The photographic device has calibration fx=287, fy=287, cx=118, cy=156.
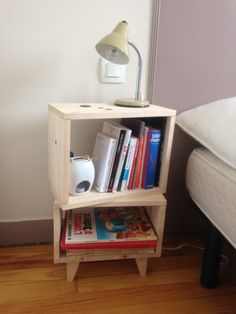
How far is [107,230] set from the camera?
101 cm

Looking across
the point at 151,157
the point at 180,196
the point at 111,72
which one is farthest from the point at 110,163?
the point at 180,196

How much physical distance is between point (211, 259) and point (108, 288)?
0.36 m

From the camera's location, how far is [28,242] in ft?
3.90

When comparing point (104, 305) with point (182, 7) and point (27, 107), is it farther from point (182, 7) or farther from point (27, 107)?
point (182, 7)

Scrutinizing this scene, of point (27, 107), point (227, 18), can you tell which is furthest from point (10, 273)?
point (227, 18)

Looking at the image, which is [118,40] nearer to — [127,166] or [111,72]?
[111,72]

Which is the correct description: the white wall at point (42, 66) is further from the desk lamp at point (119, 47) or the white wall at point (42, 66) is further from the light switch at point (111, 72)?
the desk lamp at point (119, 47)

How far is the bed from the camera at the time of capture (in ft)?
2.50

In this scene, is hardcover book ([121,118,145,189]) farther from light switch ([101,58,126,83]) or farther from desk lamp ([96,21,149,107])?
light switch ([101,58,126,83])

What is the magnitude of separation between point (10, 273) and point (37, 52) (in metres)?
0.79

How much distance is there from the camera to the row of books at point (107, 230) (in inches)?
37.3

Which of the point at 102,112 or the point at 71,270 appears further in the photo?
the point at 71,270

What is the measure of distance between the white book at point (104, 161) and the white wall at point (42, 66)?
0.23 metres

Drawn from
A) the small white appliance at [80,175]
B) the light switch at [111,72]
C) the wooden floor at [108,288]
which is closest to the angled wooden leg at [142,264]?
the wooden floor at [108,288]
